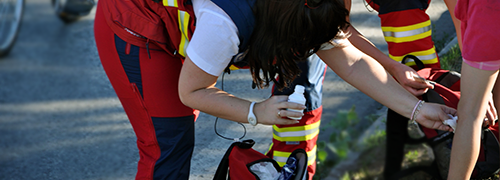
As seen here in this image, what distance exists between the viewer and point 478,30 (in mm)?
1450

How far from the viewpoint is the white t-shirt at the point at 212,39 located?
1.34 m

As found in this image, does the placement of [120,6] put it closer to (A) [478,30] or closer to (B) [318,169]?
(A) [478,30]

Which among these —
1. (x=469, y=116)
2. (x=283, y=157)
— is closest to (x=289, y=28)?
(x=469, y=116)

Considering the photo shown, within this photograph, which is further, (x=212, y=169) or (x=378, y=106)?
(x=378, y=106)

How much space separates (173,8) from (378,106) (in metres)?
2.10

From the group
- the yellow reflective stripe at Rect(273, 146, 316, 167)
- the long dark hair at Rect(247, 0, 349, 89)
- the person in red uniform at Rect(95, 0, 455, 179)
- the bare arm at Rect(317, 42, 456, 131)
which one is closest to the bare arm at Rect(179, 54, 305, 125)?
the person in red uniform at Rect(95, 0, 455, 179)

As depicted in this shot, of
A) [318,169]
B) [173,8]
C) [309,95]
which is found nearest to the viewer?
[173,8]

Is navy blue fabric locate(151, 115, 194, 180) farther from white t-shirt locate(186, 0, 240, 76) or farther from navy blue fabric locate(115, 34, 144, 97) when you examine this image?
white t-shirt locate(186, 0, 240, 76)

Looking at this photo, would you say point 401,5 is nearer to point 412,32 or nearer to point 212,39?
point 412,32

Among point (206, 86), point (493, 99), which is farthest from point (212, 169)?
point (493, 99)

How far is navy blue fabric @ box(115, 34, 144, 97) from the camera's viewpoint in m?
1.65

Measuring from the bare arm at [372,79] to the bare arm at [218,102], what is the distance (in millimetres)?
405

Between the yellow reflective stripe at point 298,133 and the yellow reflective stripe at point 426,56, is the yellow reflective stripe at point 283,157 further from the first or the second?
the yellow reflective stripe at point 426,56

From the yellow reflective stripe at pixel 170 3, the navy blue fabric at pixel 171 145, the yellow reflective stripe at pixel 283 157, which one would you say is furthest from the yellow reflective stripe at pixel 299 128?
the yellow reflective stripe at pixel 170 3
